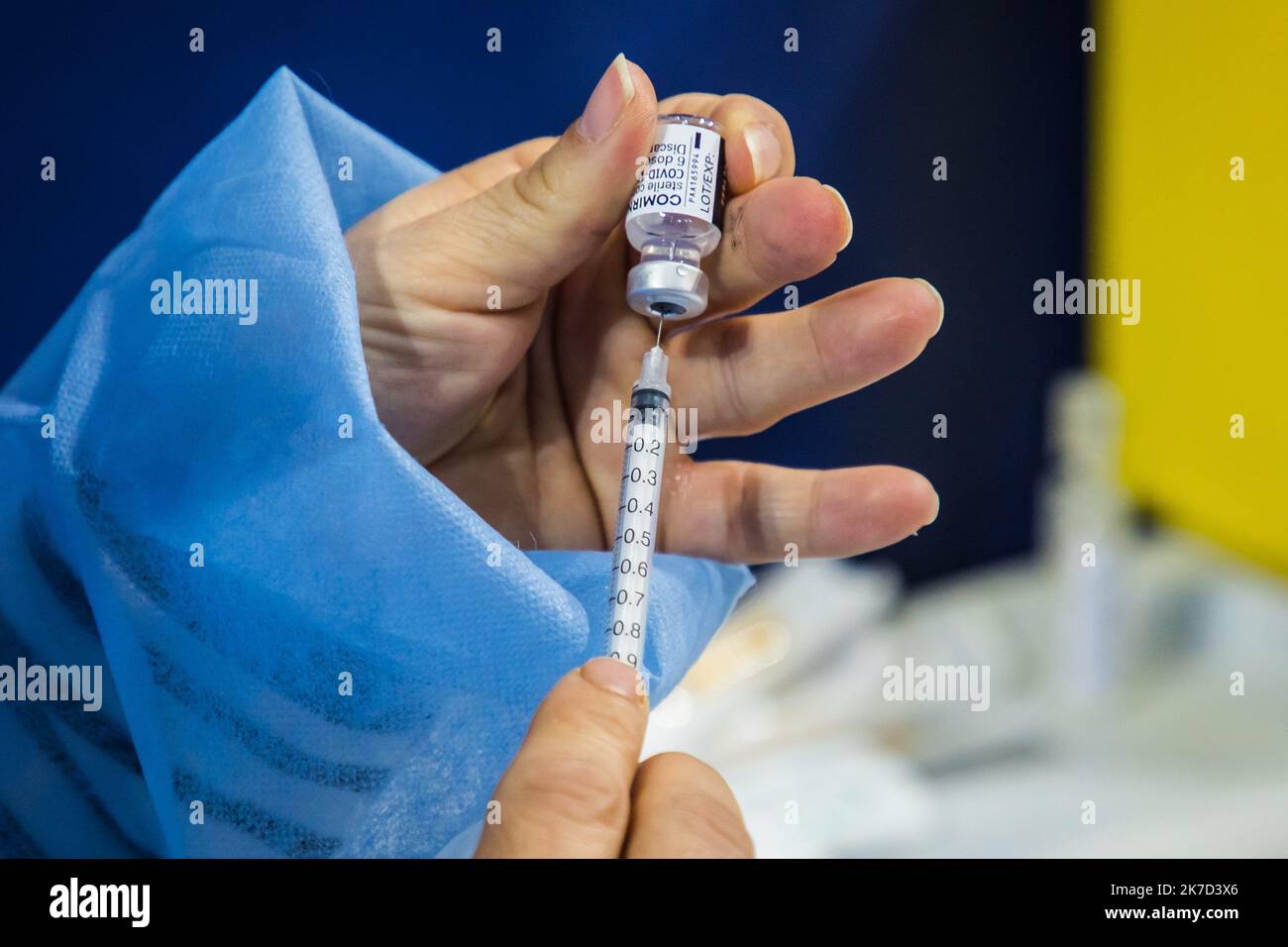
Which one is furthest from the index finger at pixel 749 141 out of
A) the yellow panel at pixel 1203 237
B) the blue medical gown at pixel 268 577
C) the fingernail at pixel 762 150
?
the yellow panel at pixel 1203 237

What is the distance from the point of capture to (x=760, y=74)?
3.18 ft

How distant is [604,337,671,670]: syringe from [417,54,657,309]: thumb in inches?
3.8

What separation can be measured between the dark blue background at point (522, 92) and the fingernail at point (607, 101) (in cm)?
36

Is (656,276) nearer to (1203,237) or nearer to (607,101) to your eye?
(607,101)

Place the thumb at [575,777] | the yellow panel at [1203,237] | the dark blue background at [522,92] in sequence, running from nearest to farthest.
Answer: the thumb at [575,777]
the dark blue background at [522,92]
the yellow panel at [1203,237]

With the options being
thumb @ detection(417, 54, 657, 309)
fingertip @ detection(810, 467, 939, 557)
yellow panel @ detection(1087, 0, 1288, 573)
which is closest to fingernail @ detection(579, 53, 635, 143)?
thumb @ detection(417, 54, 657, 309)

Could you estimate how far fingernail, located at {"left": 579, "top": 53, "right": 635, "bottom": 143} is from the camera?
580mm

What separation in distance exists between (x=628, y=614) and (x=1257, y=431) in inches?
46.8

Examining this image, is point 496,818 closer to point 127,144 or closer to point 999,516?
point 127,144

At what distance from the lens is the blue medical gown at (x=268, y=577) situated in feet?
1.92

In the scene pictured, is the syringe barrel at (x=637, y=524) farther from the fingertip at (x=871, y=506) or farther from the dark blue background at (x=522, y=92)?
the dark blue background at (x=522, y=92)

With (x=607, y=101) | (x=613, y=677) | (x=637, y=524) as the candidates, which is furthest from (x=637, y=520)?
(x=607, y=101)

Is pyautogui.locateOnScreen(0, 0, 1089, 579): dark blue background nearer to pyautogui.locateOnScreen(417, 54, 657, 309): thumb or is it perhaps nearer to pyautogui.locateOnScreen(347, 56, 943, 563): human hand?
pyautogui.locateOnScreen(347, 56, 943, 563): human hand
